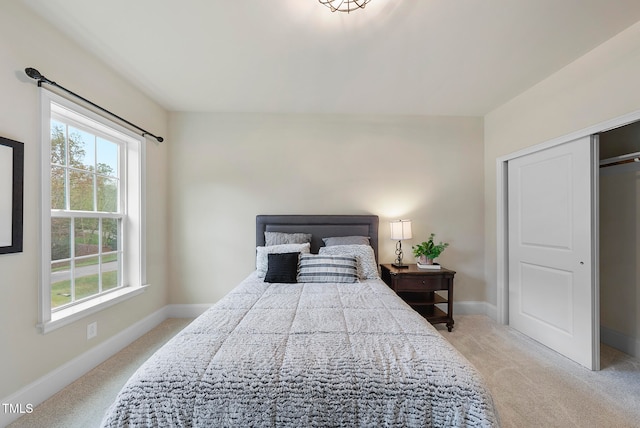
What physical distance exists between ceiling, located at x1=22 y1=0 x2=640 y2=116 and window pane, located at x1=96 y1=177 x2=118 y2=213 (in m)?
1.02

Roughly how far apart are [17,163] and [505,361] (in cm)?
389

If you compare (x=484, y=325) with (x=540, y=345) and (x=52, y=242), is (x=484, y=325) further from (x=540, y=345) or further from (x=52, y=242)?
(x=52, y=242)

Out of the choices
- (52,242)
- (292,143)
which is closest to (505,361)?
(292,143)

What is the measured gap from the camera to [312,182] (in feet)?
11.1

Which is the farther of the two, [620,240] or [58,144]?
[620,240]

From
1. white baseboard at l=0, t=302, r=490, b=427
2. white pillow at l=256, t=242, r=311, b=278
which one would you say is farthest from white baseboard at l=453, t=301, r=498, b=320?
white pillow at l=256, t=242, r=311, b=278

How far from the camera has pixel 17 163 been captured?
1.65 m

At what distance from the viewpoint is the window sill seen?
184 centimetres

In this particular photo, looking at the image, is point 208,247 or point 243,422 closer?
point 243,422

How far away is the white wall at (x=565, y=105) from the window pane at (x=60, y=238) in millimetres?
4326

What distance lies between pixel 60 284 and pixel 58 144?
109 centimetres

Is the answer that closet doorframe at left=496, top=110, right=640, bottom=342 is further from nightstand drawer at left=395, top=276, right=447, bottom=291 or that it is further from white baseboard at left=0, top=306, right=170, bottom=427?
white baseboard at left=0, top=306, right=170, bottom=427

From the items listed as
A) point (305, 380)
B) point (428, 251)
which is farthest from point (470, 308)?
point (305, 380)

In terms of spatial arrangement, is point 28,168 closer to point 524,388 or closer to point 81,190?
point 81,190
